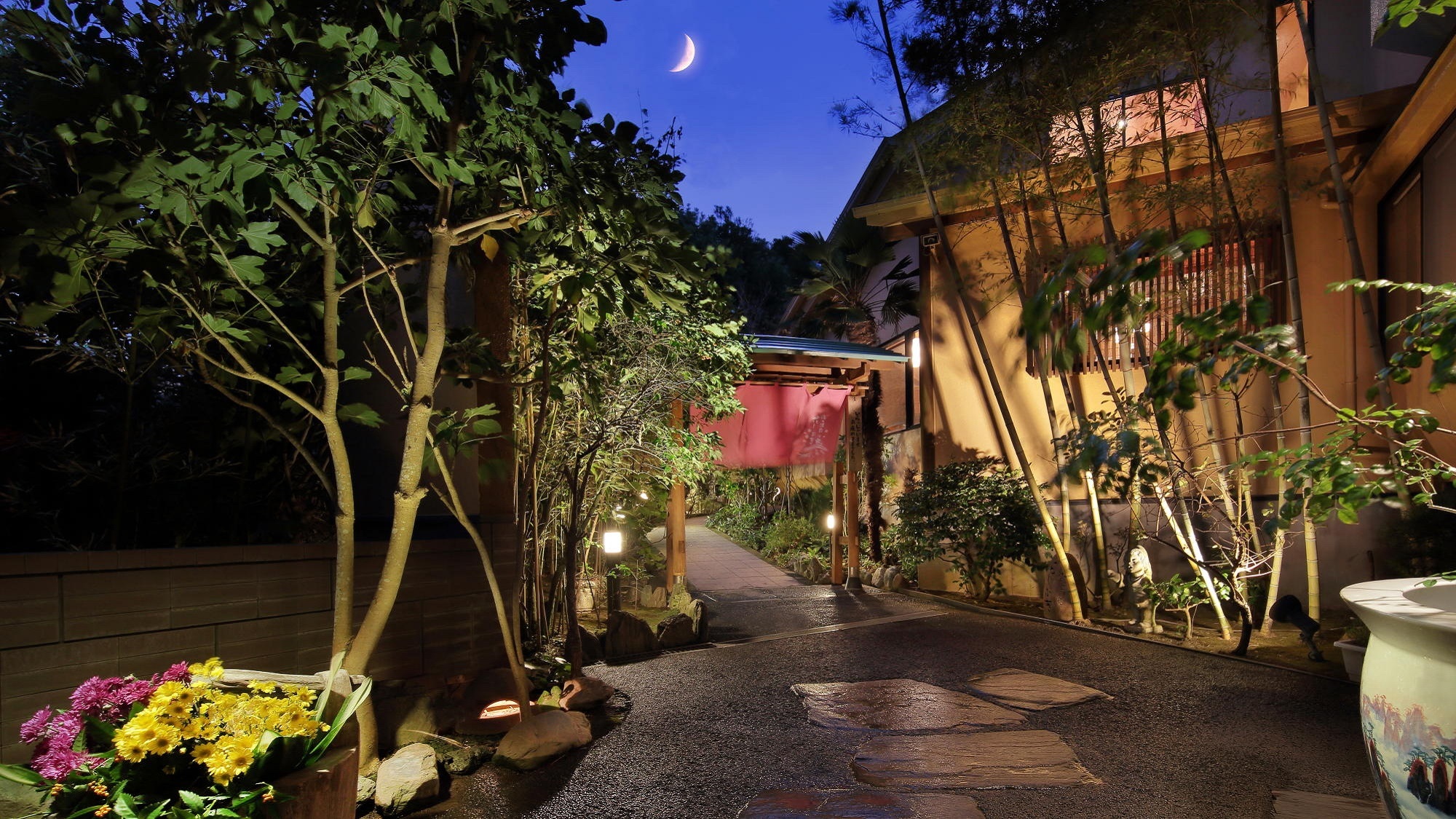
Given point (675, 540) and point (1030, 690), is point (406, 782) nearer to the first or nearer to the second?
point (1030, 690)

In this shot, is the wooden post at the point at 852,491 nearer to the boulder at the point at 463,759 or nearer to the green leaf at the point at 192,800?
the boulder at the point at 463,759

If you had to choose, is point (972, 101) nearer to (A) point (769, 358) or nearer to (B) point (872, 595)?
(A) point (769, 358)

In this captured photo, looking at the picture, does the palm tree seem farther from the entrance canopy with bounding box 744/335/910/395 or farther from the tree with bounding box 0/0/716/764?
the tree with bounding box 0/0/716/764

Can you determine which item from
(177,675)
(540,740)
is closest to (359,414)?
(177,675)

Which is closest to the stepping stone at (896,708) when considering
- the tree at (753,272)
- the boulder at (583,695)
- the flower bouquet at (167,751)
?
the boulder at (583,695)

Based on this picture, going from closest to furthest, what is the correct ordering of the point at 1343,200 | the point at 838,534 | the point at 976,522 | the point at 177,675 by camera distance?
the point at 177,675
the point at 1343,200
the point at 976,522
the point at 838,534

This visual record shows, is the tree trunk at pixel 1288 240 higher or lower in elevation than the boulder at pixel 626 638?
higher

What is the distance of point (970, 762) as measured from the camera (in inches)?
167

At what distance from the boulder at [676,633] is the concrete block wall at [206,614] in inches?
92.9

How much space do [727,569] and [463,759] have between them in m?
10.4

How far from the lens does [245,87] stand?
103 inches

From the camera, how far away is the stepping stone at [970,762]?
3941 mm

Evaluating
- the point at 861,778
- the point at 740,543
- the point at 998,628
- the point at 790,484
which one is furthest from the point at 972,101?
the point at 740,543

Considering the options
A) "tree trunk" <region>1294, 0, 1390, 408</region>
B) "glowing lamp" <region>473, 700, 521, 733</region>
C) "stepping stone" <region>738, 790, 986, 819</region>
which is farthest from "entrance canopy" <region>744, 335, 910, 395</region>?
"stepping stone" <region>738, 790, 986, 819</region>
